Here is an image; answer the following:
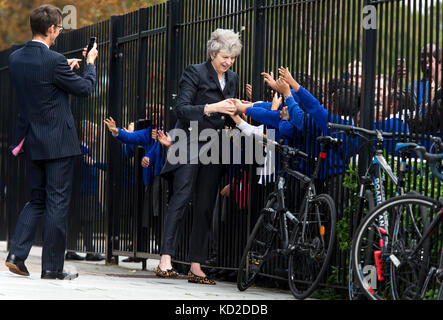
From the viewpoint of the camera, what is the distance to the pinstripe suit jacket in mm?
8234

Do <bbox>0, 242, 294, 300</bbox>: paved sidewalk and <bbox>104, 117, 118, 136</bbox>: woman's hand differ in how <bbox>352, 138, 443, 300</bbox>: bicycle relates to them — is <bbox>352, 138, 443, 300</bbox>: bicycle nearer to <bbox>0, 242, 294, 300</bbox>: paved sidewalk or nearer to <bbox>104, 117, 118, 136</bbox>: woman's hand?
<bbox>0, 242, 294, 300</bbox>: paved sidewalk

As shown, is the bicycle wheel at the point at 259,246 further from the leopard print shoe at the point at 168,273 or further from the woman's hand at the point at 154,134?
the woman's hand at the point at 154,134

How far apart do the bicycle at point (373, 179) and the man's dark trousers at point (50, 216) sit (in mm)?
2455

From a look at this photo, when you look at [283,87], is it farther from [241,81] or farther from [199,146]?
[241,81]

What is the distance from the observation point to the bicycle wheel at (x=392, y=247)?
608 centimetres

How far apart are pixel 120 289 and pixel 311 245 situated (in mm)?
1593

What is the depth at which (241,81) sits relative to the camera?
9500 mm

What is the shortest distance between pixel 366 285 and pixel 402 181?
0.80 meters

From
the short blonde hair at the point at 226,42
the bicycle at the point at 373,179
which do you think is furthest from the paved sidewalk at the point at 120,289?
the short blonde hair at the point at 226,42

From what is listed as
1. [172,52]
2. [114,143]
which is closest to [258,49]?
[172,52]

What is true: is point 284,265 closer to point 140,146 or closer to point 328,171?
point 328,171

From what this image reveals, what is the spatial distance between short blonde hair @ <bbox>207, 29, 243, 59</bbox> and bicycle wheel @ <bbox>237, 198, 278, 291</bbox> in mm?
1559

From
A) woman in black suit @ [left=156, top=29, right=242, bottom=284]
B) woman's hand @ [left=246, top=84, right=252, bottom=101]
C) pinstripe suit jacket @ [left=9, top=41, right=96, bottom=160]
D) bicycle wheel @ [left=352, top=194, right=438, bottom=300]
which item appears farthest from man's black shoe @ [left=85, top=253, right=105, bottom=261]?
bicycle wheel @ [left=352, top=194, right=438, bottom=300]
